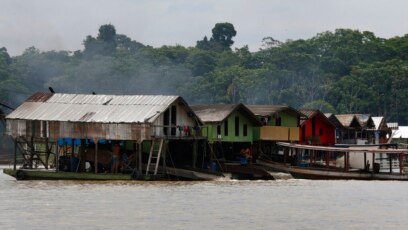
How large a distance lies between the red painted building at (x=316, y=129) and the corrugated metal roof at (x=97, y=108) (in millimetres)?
17777

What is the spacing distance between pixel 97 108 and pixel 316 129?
72.6 ft

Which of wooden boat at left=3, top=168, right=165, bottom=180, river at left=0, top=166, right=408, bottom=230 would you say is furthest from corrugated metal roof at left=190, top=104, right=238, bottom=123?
wooden boat at left=3, top=168, right=165, bottom=180

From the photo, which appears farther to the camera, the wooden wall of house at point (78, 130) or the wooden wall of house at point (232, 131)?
the wooden wall of house at point (232, 131)

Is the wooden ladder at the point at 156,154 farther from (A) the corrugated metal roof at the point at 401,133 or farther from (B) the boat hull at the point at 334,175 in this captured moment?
(A) the corrugated metal roof at the point at 401,133

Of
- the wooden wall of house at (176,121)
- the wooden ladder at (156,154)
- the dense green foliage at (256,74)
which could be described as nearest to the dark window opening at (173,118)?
the wooden wall of house at (176,121)

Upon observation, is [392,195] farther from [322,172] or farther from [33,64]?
[33,64]

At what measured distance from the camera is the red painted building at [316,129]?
230ft

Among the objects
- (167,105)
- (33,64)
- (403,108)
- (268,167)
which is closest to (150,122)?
(167,105)

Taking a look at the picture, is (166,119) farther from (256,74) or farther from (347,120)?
(256,74)

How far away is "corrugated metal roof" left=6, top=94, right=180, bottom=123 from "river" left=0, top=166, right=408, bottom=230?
365 centimetres

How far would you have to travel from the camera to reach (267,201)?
41.5 m

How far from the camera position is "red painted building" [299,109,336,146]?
230 ft

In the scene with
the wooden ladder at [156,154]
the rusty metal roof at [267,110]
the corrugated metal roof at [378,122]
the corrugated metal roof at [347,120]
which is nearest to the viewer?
the wooden ladder at [156,154]

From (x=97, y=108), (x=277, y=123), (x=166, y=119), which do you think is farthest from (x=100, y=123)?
(x=277, y=123)
